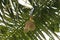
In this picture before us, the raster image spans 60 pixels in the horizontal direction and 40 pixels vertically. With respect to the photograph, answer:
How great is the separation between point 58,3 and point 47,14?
0.03 meters

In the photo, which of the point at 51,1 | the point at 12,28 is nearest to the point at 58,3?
the point at 51,1

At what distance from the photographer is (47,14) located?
326 mm

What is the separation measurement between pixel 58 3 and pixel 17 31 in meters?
0.11

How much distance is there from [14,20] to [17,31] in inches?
1.0

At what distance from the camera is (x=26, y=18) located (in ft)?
1.08

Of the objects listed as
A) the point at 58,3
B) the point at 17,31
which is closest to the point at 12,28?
the point at 17,31

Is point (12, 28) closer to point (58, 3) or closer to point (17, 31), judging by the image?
point (17, 31)

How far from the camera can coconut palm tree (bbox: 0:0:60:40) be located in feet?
1.05

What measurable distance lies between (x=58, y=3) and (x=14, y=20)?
0.10 meters

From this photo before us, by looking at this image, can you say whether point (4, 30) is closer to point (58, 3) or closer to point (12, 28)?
point (12, 28)

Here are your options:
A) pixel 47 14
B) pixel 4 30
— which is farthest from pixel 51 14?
pixel 4 30

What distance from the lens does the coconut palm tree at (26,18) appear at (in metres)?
0.32

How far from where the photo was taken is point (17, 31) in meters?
0.34

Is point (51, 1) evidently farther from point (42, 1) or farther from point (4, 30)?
point (4, 30)
